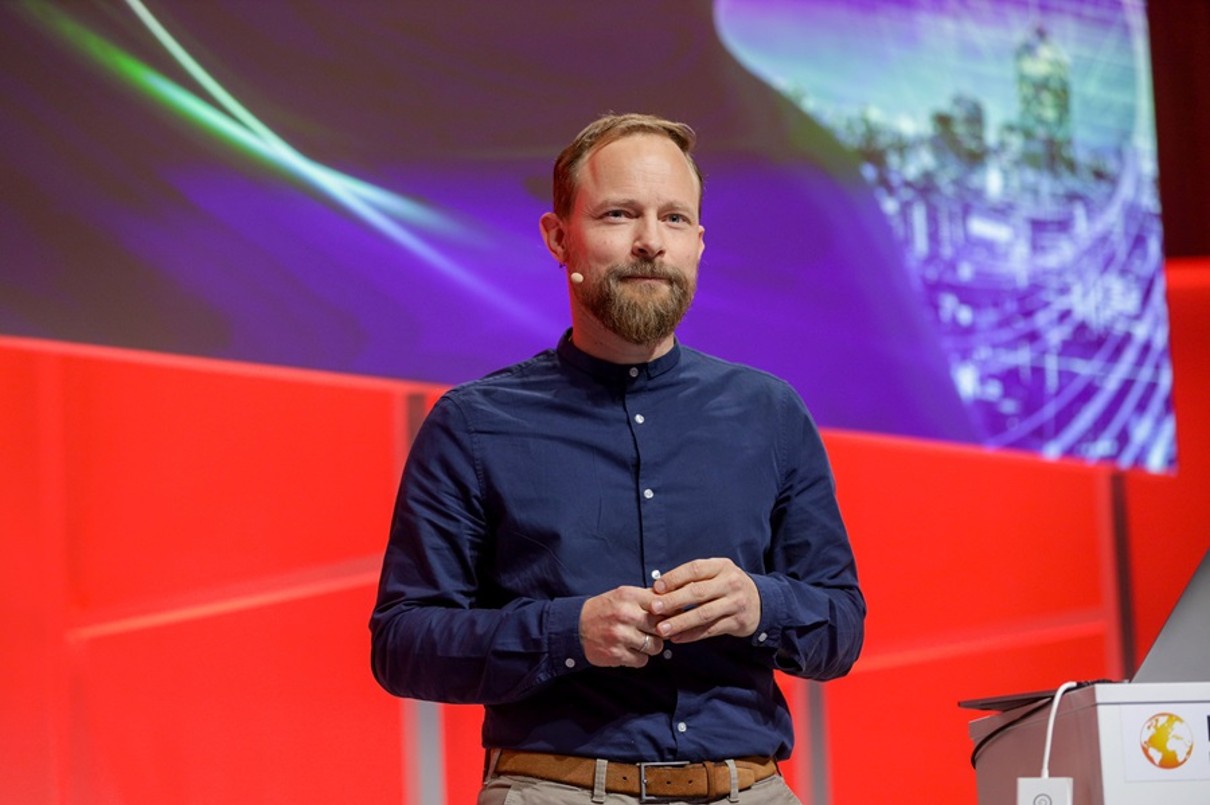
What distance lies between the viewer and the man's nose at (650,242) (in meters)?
2.05

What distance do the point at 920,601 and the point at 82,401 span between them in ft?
6.61

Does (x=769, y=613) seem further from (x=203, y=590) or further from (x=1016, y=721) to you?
(x=203, y=590)

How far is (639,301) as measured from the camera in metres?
2.05

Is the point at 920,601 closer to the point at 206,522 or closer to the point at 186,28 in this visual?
the point at 206,522

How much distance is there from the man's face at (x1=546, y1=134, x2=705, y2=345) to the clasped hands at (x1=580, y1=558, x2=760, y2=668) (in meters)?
0.43

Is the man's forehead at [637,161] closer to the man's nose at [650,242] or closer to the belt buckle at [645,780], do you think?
the man's nose at [650,242]

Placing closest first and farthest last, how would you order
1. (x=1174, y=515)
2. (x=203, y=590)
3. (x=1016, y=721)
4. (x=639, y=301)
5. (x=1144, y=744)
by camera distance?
(x=1144, y=744) < (x=1016, y=721) < (x=639, y=301) < (x=203, y=590) < (x=1174, y=515)

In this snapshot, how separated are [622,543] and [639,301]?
344mm

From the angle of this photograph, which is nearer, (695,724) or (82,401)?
(695,724)

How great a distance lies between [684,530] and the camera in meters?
2.00

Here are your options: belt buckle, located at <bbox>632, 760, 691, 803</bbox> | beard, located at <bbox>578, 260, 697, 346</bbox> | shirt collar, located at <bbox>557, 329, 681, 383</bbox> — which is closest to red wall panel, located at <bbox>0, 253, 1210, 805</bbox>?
shirt collar, located at <bbox>557, 329, 681, 383</bbox>

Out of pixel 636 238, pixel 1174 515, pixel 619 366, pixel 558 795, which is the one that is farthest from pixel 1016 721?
pixel 1174 515

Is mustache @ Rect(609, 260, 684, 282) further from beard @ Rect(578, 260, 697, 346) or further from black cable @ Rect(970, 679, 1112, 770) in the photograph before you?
black cable @ Rect(970, 679, 1112, 770)

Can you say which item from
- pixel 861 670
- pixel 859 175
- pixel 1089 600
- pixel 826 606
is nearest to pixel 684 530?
pixel 826 606
